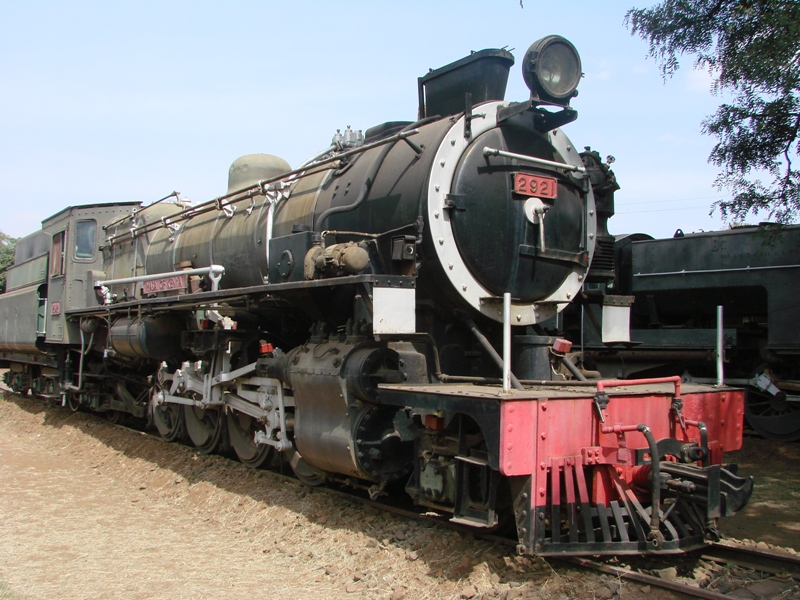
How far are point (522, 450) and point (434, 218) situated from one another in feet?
5.47

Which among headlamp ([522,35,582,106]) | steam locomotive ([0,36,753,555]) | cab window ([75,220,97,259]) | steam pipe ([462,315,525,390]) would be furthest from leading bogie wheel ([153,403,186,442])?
headlamp ([522,35,582,106])

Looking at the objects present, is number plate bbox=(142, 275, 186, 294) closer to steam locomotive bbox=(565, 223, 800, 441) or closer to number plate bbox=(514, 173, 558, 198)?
number plate bbox=(514, 173, 558, 198)

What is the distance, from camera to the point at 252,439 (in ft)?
23.1

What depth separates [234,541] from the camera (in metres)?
5.33

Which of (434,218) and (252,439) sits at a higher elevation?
(434,218)

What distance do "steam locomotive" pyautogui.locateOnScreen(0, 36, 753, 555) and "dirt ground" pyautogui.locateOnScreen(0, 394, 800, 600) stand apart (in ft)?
0.94

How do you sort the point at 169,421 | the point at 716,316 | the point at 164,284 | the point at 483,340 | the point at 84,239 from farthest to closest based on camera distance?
1. the point at 84,239
2. the point at 716,316
3. the point at 169,421
4. the point at 164,284
5. the point at 483,340

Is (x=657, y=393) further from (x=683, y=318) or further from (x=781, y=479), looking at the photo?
(x=683, y=318)

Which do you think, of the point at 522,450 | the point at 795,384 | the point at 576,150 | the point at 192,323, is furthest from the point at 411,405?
the point at 795,384

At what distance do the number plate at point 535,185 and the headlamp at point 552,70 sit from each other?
56cm

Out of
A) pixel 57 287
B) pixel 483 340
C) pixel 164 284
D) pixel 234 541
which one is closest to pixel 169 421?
pixel 164 284

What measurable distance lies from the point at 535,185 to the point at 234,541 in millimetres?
3411

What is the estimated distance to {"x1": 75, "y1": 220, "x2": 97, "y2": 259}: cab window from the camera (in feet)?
35.7

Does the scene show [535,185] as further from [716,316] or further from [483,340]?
[716,316]
